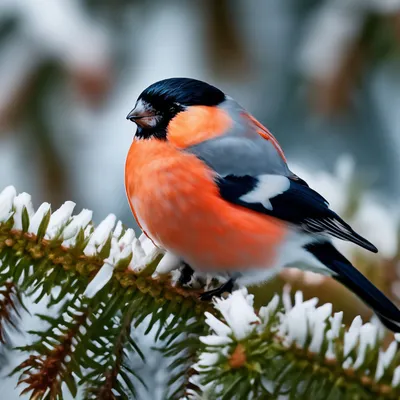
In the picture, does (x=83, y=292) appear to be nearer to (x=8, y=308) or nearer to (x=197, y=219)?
(x=8, y=308)

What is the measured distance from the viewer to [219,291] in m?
0.92

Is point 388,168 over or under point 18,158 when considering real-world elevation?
over

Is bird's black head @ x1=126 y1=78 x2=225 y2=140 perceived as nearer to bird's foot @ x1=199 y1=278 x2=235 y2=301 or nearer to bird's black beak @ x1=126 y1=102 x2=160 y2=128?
bird's black beak @ x1=126 y1=102 x2=160 y2=128

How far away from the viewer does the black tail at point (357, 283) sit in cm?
92

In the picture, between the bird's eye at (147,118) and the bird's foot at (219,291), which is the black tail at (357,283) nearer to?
the bird's foot at (219,291)

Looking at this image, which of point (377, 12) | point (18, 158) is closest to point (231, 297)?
point (377, 12)

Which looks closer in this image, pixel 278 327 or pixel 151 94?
pixel 278 327

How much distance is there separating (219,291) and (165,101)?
1.06 ft

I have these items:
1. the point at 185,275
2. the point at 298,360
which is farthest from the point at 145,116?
the point at 298,360

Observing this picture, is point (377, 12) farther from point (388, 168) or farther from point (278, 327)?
point (278, 327)

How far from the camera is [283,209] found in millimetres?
1052

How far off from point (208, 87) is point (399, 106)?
1575 mm

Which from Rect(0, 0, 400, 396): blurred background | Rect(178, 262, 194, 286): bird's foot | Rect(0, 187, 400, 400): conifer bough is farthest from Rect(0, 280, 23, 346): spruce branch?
Rect(0, 0, 400, 396): blurred background

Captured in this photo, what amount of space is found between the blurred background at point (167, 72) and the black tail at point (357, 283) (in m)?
0.61
